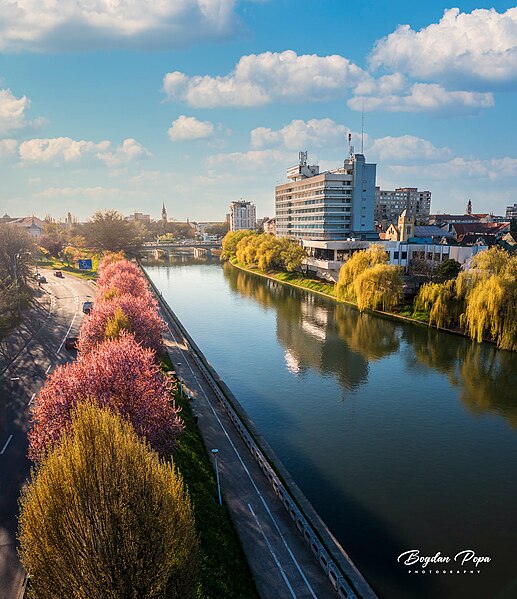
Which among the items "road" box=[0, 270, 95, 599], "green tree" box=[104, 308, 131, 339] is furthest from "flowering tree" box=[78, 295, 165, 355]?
"road" box=[0, 270, 95, 599]

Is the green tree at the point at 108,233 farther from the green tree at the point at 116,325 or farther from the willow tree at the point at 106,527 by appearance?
the willow tree at the point at 106,527

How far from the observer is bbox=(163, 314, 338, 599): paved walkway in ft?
54.6

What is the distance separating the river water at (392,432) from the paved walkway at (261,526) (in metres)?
3.34

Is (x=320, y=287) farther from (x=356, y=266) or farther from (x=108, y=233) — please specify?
(x=108, y=233)

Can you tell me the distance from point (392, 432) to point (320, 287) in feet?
191

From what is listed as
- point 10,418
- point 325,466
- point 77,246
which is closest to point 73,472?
point 325,466

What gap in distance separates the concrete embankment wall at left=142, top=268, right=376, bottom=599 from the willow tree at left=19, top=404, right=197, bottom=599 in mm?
7674

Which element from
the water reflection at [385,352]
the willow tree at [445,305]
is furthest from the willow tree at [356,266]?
the willow tree at [445,305]

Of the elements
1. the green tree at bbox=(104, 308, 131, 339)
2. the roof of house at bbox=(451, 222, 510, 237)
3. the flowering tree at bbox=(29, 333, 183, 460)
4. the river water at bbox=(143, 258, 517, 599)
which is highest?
A: the roof of house at bbox=(451, 222, 510, 237)

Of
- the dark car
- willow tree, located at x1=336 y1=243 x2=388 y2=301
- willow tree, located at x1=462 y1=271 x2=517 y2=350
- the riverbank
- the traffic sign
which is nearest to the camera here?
the dark car

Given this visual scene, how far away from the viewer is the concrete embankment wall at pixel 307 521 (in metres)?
16.7
